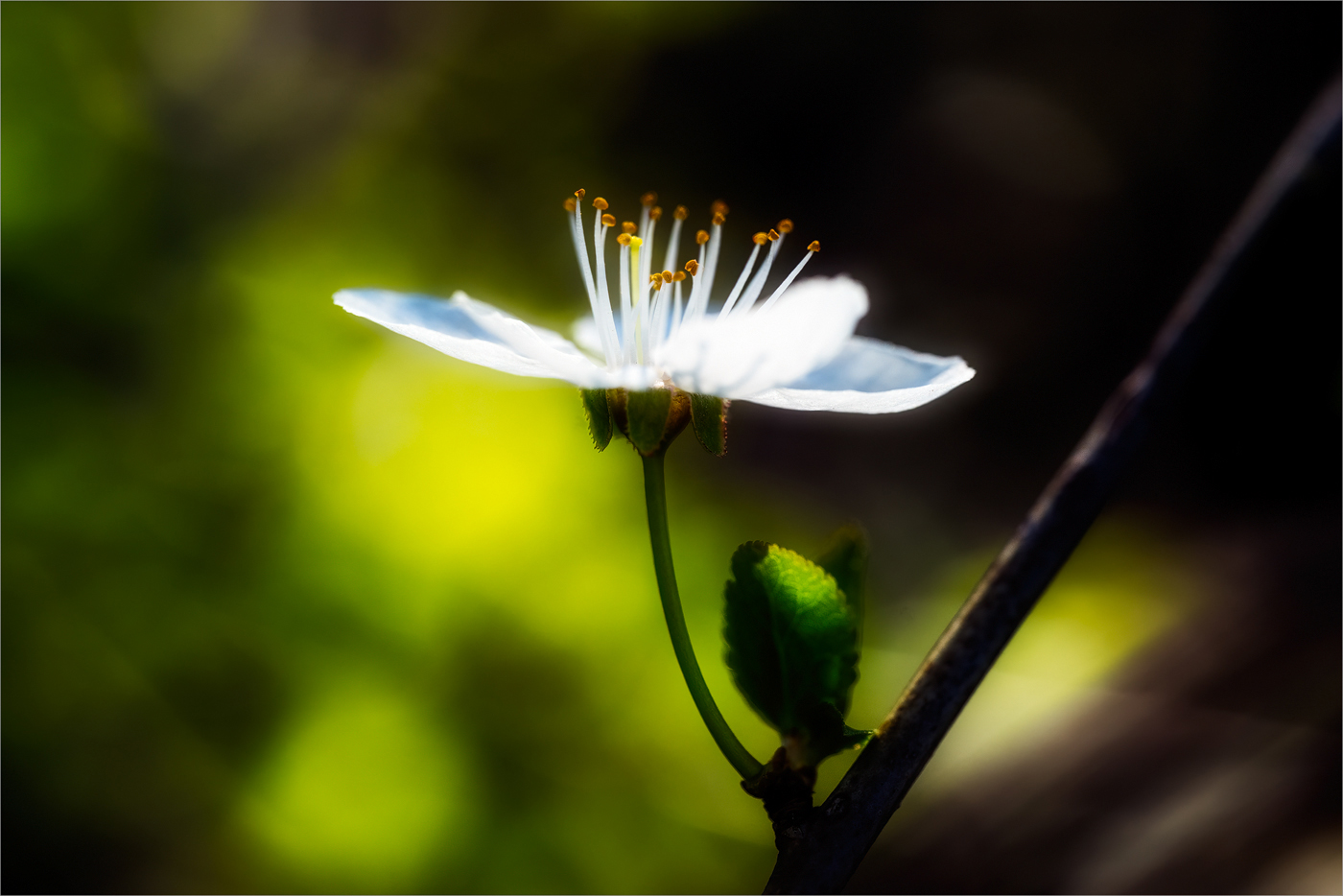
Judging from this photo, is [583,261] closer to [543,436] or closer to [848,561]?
[848,561]

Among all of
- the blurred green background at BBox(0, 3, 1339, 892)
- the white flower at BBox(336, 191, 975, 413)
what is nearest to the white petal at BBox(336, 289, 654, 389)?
the white flower at BBox(336, 191, 975, 413)

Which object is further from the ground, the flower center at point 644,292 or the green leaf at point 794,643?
the flower center at point 644,292

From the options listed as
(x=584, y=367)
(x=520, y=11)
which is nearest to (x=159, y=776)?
(x=584, y=367)

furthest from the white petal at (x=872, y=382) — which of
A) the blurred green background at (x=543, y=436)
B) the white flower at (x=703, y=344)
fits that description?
the blurred green background at (x=543, y=436)

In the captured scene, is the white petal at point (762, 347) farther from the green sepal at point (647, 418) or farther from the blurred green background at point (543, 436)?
the blurred green background at point (543, 436)

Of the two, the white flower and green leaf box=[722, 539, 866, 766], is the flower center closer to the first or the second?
the white flower

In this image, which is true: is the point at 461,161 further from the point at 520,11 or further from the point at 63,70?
the point at 63,70
